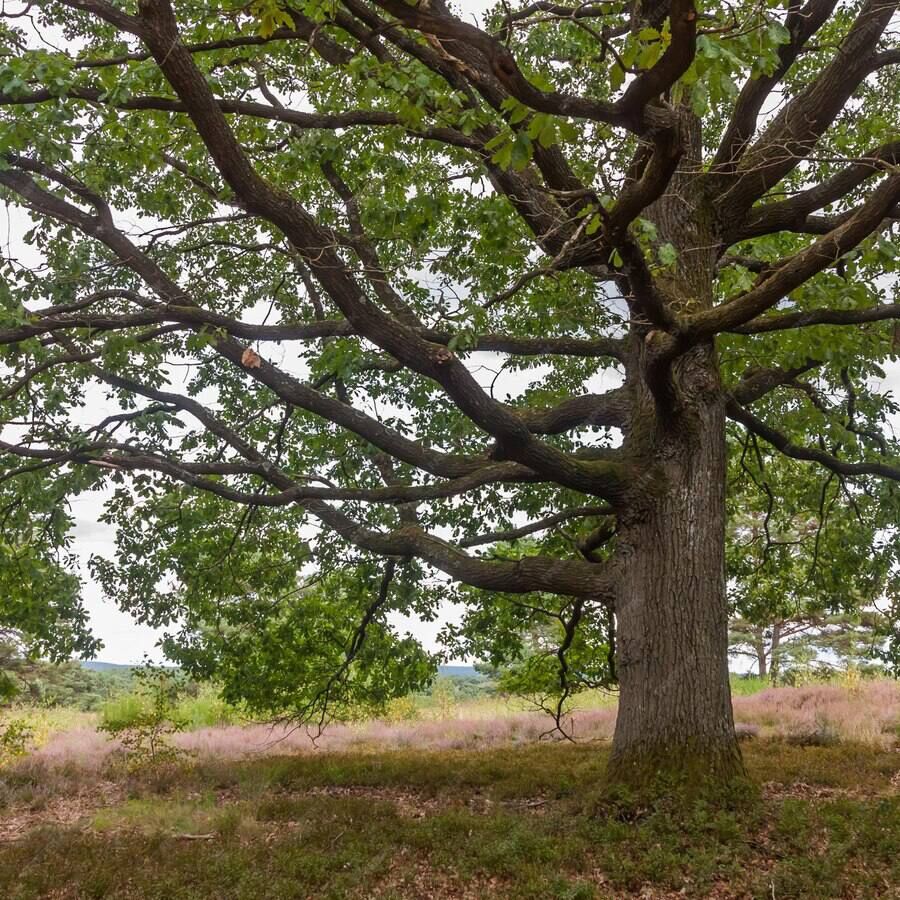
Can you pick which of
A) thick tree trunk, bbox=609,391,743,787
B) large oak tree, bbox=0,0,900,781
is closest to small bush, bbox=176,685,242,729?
large oak tree, bbox=0,0,900,781

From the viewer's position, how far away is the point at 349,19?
637cm

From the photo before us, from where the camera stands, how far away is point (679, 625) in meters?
6.70

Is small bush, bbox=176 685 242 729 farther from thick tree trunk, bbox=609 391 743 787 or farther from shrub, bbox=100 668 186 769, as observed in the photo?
thick tree trunk, bbox=609 391 743 787

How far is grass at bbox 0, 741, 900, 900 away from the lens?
5.20m

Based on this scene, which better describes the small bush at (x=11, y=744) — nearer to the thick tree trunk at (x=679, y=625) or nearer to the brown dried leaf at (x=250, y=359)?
the brown dried leaf at (x=250, y=359)

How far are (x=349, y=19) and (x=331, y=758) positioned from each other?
10.3 meters

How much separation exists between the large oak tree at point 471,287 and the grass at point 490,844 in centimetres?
77

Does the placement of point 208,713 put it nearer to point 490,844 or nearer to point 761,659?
point 490,844

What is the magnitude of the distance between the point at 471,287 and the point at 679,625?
5.59m

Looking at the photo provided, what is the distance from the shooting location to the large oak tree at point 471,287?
200 inches

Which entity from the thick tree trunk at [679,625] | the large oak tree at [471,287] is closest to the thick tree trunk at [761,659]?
the large oak tree at [471,287]

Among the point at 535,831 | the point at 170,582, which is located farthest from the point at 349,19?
the point at 170,582

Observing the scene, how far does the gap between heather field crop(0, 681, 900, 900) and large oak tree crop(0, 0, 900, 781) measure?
0.82 metres

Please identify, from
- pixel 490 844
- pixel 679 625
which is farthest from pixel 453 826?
pixel 679 625
